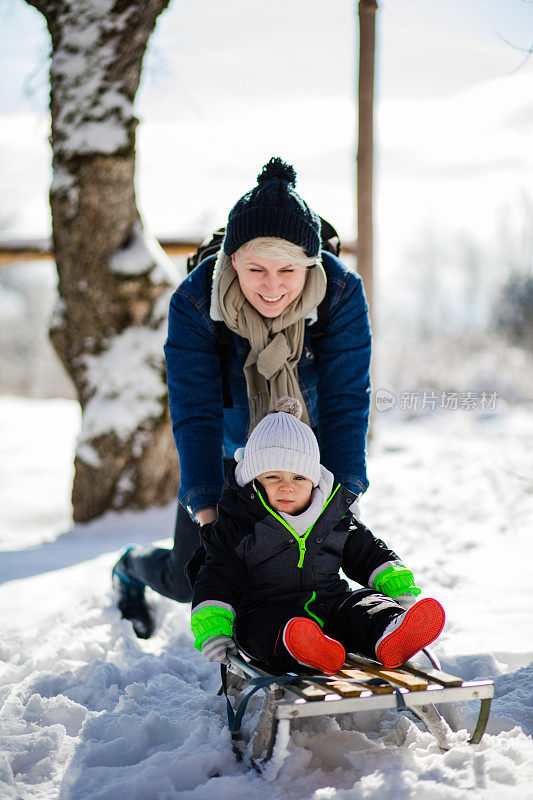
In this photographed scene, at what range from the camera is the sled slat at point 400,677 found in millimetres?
1828

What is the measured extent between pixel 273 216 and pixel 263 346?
45 cm

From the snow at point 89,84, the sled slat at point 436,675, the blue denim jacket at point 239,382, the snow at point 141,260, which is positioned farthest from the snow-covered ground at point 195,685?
the snow at point 89,84

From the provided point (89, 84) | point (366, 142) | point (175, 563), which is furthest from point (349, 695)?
point (366, 142)

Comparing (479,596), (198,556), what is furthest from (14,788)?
(479,596)

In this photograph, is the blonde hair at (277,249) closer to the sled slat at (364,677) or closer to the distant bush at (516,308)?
the sled slat at (364,677)

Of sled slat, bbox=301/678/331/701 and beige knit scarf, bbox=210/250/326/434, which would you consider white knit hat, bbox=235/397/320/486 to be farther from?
sled slat, bbox=301/678/331/701

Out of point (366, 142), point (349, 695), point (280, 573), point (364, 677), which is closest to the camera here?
point (349, 695)

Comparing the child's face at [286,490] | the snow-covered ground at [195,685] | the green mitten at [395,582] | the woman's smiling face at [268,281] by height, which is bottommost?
the snow-covered ground at [195,685]

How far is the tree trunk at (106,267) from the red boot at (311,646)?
3.17 metres

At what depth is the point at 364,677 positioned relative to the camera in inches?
75.7

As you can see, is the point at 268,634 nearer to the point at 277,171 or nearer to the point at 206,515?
the point at 206,515

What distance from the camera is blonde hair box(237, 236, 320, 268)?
2295 millimetres

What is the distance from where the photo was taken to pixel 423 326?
25.6 m

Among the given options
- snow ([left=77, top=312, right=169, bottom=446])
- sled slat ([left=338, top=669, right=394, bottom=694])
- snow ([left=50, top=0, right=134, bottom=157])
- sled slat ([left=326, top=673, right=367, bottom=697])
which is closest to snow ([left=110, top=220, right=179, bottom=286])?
snow ([left=77, top=312, right=169, bottom=446])
